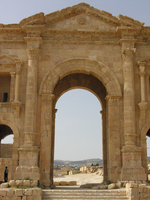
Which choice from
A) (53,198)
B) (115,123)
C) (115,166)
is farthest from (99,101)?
(53,198)

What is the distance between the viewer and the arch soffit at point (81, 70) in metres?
17.9

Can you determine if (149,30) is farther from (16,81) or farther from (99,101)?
(16,81)

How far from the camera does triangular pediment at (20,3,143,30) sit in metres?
18.4

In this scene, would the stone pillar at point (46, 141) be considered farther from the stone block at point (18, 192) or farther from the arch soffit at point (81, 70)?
the stone block at point (18, 192)

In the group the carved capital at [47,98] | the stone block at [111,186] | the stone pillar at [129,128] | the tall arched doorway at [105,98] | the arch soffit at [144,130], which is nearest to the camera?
the stone block at [111,186]

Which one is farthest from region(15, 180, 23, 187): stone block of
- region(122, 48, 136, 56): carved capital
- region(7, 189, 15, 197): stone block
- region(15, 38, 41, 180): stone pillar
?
region(122, 48, 136, 56): carved capital

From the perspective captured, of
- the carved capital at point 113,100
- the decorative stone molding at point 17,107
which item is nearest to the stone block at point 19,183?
the decorative stone molding at point 17,107

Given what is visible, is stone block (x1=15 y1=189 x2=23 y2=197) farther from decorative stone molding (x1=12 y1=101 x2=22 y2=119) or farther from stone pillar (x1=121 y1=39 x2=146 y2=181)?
stone pillar (x1=121 y1=39 x2=146 y2=181)

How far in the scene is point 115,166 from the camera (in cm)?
1686

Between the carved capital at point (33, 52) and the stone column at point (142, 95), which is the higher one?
the carved capital at point (33, 52)

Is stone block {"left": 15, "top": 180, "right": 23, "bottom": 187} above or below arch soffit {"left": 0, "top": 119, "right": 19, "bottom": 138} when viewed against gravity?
below

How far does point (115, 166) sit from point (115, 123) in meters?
2.45

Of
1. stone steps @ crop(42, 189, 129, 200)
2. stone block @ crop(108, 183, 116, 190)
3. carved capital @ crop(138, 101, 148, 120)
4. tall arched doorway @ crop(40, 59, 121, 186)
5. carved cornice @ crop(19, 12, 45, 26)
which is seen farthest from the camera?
carved cornice @ crop(19, 12, 45, 26)

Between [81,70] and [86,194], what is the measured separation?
7458 millimetres
